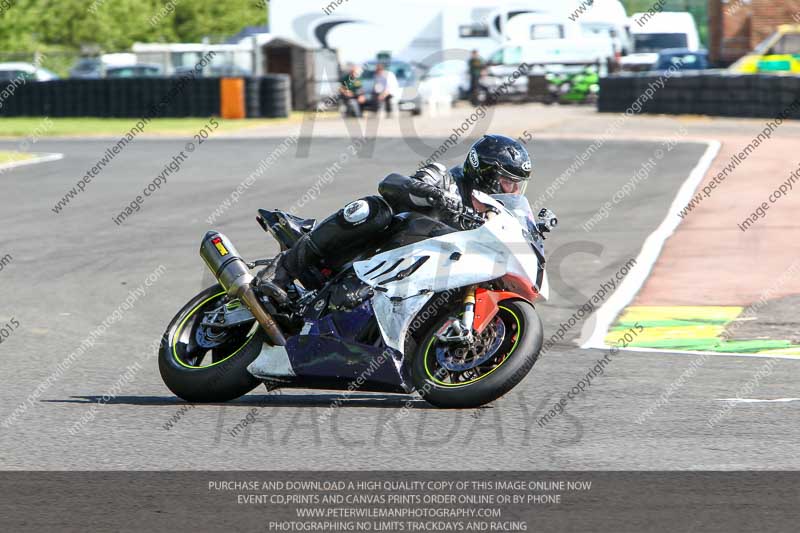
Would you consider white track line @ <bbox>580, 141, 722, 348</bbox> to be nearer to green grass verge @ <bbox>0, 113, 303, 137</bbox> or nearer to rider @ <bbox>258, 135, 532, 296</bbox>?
rider @ <bbox>258, 135, 532, 296</bbox>

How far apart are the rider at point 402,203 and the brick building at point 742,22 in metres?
43.8

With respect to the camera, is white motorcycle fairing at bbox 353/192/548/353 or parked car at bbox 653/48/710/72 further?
parked car at bbox 653/48/710/72

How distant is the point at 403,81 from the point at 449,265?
39822mm

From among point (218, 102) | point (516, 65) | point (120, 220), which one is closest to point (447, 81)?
point (516, 65)

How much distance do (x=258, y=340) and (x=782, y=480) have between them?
9.21 ft

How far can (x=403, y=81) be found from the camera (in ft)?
152

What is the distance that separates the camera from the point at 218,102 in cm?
3806

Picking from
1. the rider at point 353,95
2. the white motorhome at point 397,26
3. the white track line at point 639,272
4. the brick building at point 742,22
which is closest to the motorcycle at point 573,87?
the white motorhome at point 397,26

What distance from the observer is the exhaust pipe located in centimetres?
716

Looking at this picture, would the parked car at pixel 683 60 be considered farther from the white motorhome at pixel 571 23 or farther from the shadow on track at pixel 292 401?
the shadow on track at pixel 292 401

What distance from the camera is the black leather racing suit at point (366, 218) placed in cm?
684

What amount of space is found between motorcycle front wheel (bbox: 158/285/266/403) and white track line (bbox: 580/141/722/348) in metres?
2.82

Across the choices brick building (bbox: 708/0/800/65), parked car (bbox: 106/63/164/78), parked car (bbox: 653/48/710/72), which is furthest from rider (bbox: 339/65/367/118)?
brick building (bbox: 708/0/800/65)

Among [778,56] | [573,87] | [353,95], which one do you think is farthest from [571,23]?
[353,95]
